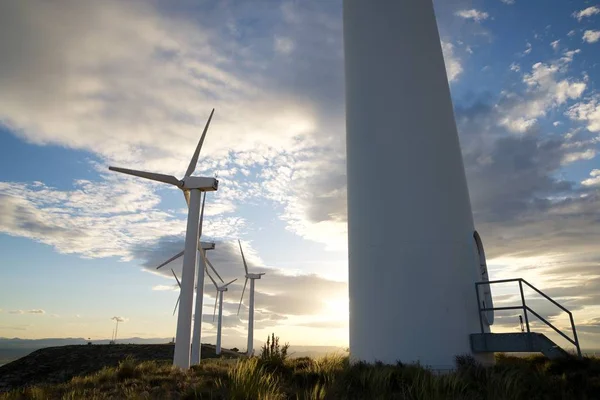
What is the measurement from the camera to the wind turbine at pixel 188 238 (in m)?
21.0

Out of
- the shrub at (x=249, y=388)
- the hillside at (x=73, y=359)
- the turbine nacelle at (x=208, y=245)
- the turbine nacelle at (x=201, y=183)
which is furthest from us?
the hillside at (x=73, y=359)

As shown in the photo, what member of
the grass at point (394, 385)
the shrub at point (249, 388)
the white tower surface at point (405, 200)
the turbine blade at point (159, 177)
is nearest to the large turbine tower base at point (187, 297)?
the turbine blade at point (159, 177)

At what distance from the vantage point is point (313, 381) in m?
8.39

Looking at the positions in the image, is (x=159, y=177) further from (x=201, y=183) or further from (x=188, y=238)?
(x=188, y=238)

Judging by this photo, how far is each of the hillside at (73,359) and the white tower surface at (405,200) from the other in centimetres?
5535

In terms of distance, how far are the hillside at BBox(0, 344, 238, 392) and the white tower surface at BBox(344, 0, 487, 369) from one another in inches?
2179

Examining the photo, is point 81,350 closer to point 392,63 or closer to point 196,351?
point 196,351

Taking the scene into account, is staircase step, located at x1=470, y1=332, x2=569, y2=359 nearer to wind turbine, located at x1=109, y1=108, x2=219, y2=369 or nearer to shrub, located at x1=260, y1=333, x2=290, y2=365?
shrub, located at x1=260, y1=333, x2=290, y2=365

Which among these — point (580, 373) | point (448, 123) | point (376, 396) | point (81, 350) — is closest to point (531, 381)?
point (580, 373)

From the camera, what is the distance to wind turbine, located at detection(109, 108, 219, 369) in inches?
829

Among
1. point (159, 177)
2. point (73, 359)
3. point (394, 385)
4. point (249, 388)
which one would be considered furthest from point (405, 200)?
point (73, 359)

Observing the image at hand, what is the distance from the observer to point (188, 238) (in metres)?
22.8

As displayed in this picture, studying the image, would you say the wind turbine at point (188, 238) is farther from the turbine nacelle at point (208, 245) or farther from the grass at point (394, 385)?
the turbine nacelle at point (208, 245)

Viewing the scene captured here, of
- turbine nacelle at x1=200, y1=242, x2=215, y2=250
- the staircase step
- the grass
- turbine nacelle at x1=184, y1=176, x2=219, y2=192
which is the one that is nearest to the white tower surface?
the staircase step
